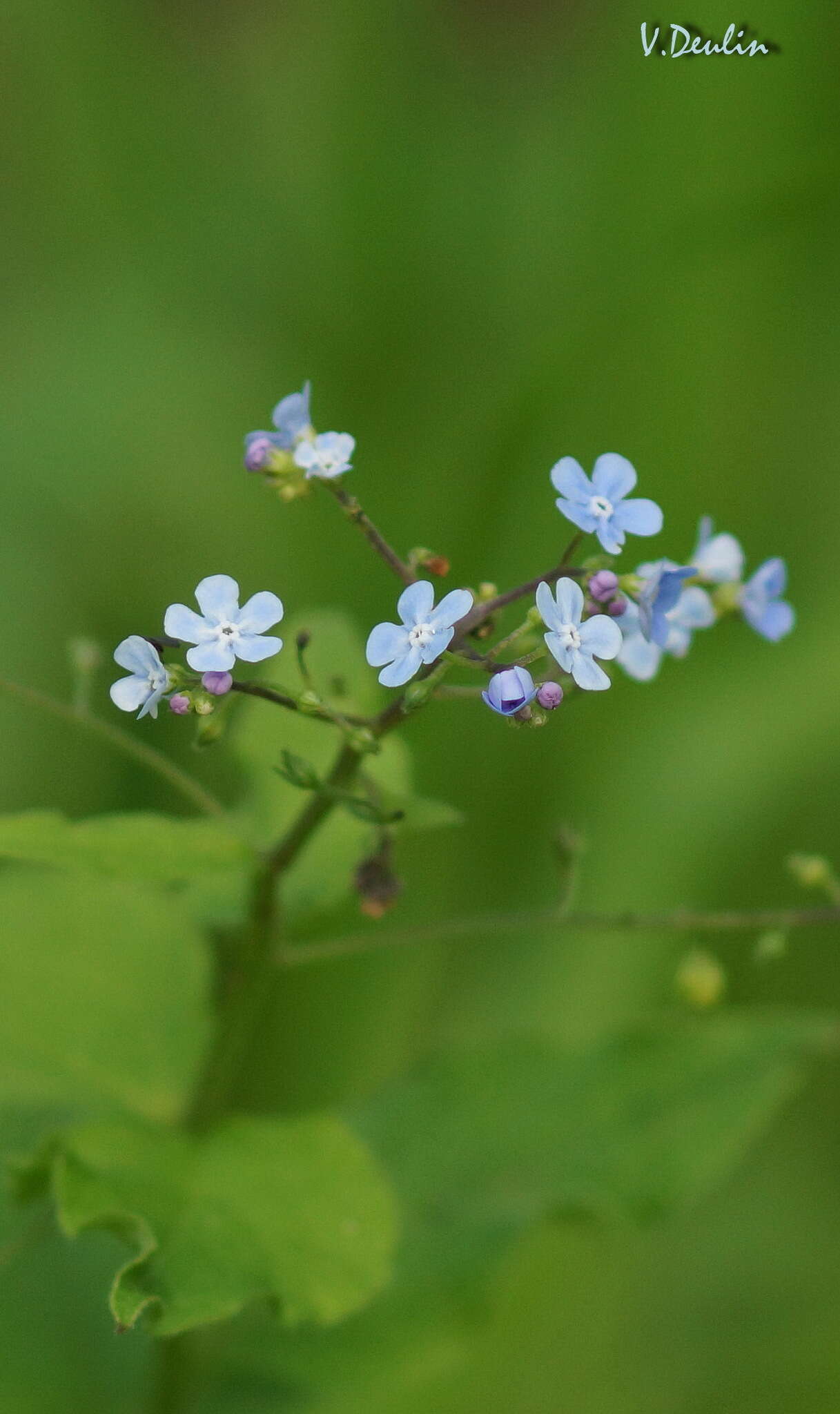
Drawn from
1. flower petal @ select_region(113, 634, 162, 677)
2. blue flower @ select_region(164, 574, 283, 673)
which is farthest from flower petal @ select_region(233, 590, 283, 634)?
flower petal @ select_region(113, 634, 162, 677)

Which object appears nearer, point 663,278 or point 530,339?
point 663,278

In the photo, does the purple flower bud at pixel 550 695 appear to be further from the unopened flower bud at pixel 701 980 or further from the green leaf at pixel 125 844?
the unopened flower bud at pixel 701 980

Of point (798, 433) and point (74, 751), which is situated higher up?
point (798, 433)

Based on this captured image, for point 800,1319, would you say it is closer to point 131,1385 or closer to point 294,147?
point 131,1385

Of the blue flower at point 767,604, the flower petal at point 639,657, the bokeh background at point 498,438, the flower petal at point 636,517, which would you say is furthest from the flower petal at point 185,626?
the bokeh background at point 498,438

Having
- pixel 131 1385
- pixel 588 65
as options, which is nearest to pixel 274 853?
pixel 131 1385

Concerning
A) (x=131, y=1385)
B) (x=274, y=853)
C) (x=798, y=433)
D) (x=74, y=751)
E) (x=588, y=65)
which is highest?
(x=588, y=65)
